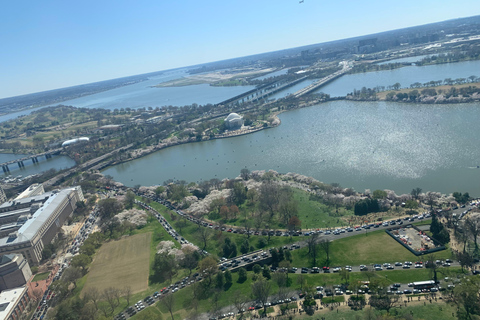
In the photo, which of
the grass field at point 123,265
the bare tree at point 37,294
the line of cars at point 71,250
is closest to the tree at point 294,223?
the grass field at point 123,265

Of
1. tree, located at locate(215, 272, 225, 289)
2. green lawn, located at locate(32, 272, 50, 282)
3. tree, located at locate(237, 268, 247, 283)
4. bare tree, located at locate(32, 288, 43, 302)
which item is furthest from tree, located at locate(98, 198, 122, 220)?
tree, located at locate(237, 268, 247, 283)

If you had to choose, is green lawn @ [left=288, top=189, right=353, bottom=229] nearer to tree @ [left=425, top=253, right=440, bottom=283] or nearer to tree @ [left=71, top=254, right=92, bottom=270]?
tree @ [left=425, top=253, right=440, bottom=283]

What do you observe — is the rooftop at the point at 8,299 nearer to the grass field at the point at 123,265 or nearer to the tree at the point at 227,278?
the grass field at the point at 123,265

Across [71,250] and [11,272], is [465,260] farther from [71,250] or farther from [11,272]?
[11,272]

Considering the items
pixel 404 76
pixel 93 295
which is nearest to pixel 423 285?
pixel 93 295

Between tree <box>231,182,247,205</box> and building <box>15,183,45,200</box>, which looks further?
building <box>15,183,45,200</box>

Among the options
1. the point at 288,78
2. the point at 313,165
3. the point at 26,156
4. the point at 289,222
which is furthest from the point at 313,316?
the point at 288,78
